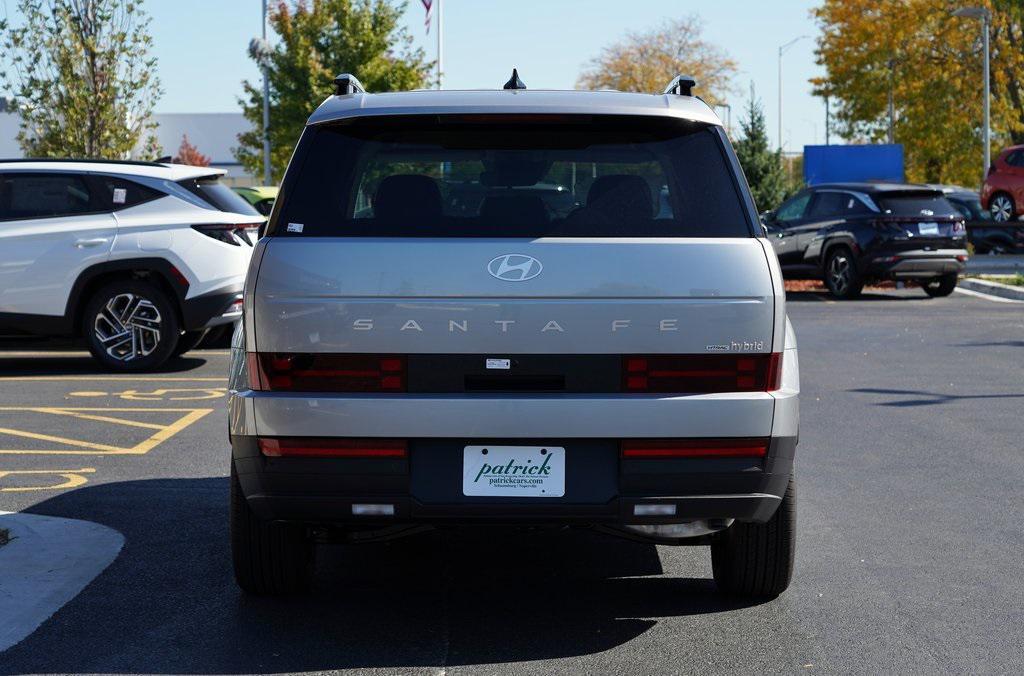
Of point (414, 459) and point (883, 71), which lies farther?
point (883, 71)

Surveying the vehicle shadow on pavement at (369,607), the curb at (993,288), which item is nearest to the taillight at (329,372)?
the vehicle shadow on pavement at (369,607)

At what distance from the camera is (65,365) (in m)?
13.9

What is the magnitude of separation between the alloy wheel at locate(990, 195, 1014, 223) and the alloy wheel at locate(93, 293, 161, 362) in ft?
74.9

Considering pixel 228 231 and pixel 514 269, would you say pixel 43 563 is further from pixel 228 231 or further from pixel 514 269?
pixel 228 231

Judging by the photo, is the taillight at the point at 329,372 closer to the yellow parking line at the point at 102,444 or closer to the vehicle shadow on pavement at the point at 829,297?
the yellow parking line at the point at 102,444

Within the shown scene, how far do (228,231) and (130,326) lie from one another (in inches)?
46.1

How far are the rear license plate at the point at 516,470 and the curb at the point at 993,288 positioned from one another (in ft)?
59.9

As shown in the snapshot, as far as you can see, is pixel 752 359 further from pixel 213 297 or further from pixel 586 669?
pixel 213 297

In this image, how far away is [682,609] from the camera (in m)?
5.54

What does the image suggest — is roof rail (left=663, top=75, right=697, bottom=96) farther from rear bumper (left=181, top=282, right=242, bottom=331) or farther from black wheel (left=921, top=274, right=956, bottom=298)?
black wheel (left=921, top=274, right=956, bottom=298)

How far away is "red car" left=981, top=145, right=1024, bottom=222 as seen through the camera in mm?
30812

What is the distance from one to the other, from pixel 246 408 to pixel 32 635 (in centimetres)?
110

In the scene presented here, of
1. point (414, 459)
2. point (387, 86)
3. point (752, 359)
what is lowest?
point (414, 459)

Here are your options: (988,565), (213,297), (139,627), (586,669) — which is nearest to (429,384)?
(586,669)
